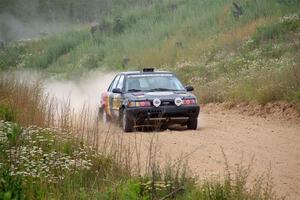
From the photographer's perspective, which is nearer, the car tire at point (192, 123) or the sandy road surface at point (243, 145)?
the sandy road surface at point (243, 145)

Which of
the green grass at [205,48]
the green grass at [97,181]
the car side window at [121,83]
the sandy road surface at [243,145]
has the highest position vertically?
the green grass at [205,48]

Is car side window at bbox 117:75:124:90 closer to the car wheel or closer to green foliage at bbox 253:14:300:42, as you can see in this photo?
the car wheel

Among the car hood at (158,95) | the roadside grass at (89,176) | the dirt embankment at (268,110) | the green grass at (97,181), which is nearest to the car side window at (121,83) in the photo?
the car hood at (158,95)

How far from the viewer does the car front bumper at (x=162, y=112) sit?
14.6 m

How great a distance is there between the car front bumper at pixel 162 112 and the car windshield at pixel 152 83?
1.10 metres

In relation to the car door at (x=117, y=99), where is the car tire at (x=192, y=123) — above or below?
below

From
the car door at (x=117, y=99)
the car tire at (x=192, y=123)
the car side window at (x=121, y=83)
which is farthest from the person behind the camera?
the car side window at (x=121, y=83)

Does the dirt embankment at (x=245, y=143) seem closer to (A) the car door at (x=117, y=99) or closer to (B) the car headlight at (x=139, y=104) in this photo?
(B) the car headlight at (x=139, y=104)

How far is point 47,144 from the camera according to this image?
9.65 meters

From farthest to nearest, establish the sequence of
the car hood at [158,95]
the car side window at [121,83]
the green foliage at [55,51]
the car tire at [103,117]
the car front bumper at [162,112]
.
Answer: the green foliage at [55,51] < the car tire at [103,117] < the car side window at [121,83] < the car hood at [158,95] < the car front bumper at [162,112]

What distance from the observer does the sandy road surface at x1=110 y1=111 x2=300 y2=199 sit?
960 cm

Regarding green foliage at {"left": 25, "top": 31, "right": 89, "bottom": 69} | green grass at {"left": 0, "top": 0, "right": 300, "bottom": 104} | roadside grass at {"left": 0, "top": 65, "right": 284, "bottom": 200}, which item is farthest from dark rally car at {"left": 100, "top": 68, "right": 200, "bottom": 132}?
green foliage at {"left": 25, "top": 31, "right": 89, "bottom": 69}

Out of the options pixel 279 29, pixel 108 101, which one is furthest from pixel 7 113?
pixel 279 29

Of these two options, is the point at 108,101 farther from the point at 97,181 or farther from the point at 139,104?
the point at 97,181
